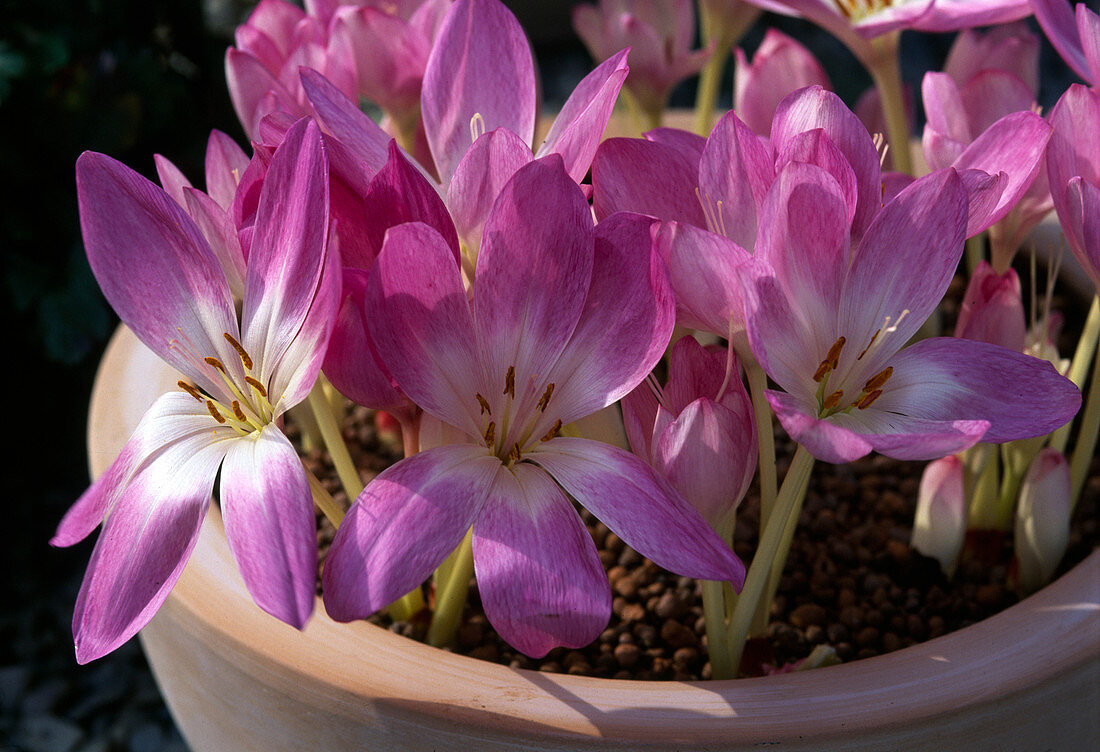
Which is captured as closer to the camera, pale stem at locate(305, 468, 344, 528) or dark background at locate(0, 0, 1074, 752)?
pale stem at locate(305, 468, 344, 528)

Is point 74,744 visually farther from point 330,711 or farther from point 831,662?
point 831,662

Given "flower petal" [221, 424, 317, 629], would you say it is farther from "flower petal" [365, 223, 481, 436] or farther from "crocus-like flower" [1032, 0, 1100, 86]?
"crocus-like flower" [1032, 0, 1100, 86]

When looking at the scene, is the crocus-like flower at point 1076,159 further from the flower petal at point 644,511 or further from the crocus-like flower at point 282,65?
the crocus-like flower at point 282,65

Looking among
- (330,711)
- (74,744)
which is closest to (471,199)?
(330,711)

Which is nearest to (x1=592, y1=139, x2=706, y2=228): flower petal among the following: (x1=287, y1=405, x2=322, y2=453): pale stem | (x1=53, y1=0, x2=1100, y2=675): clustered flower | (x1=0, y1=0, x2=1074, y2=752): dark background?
(x1=53, y1=0, x2=1100, y2=675): clustered flower

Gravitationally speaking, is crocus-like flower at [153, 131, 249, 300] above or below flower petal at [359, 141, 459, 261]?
below

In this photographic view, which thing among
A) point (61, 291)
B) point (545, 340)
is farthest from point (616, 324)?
point (61, 291)

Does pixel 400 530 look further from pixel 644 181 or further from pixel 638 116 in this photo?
pixel 638 116

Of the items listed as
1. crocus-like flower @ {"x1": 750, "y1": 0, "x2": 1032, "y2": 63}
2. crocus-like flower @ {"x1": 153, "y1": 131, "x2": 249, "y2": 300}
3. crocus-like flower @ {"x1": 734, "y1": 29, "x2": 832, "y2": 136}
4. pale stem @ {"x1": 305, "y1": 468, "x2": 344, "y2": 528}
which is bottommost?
pale stem @ {"x1": 305, "y1": 468, "x2": 344, "y2": 528}
